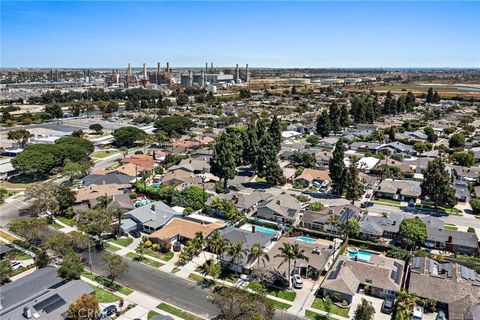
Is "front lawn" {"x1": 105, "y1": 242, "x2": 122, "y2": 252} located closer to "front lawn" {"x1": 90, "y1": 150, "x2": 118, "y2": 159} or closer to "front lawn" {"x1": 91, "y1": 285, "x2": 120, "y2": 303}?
"front lawn" {"x1": 91, "y1": 285, "x2": 120, "y2": 303}

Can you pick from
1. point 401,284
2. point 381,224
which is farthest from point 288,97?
point 401,284

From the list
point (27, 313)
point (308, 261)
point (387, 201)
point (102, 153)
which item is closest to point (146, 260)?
point (27, 313)

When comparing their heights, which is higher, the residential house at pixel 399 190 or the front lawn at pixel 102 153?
the residential house at pixel 399 190

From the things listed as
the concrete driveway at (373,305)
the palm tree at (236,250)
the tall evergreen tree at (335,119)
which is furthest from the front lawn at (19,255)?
the tall evergreen tree at (335,119)

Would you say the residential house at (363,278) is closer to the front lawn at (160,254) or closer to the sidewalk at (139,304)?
the sidewalk at (139,304)

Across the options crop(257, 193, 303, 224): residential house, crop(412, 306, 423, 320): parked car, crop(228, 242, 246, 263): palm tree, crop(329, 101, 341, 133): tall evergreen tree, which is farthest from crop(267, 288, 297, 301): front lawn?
crop(329, 101, 341, 133): tall evergreen tree

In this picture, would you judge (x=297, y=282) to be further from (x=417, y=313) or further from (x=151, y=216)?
(x=151, y=216)

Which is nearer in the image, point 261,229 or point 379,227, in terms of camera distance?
point 379,227
